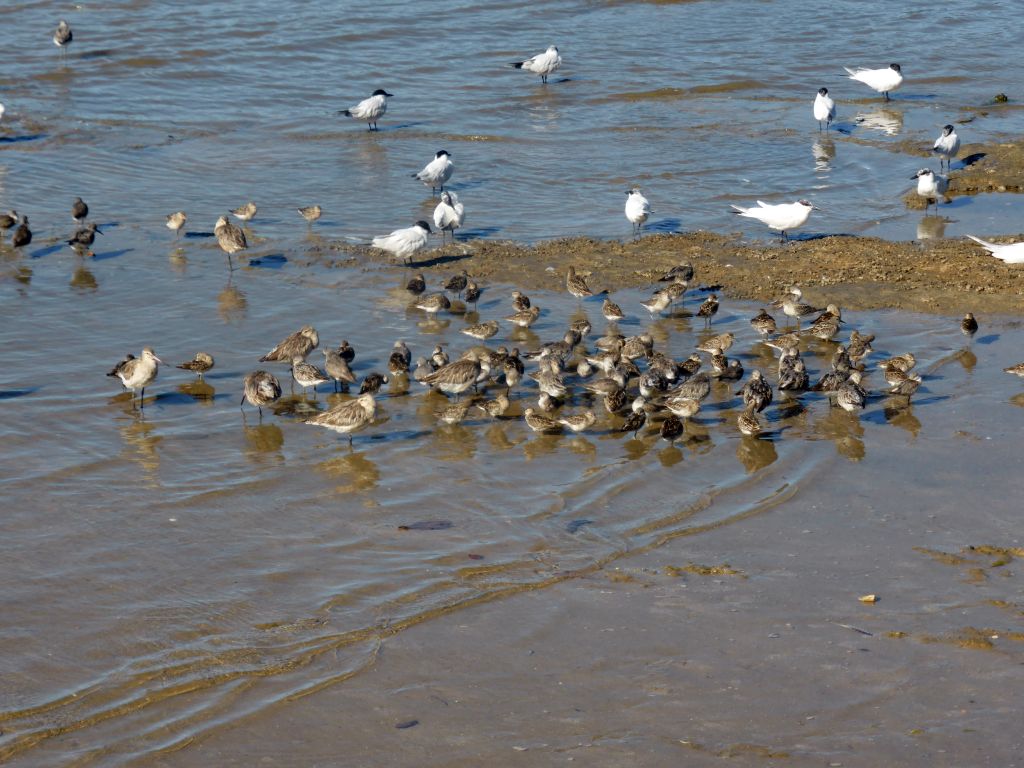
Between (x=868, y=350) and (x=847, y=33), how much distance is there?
1966 cm

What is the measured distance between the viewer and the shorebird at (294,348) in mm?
12266

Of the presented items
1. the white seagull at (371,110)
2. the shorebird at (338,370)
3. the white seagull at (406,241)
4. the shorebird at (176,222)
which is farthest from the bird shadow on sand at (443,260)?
the white seagull at (371,110)

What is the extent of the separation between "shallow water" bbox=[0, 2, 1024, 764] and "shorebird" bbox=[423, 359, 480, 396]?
195 mm

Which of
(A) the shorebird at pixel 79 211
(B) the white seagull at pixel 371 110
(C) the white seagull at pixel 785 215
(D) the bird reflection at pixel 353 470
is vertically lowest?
(D) the bird reflection at pixel 353 470

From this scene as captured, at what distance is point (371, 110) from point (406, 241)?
24.8ft

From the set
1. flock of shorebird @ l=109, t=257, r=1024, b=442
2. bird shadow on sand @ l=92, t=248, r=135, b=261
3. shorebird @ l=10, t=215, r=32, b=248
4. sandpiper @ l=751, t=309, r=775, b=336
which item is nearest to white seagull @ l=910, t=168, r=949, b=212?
flock of shorebird @ l=109, t=257, r=1024, b=442

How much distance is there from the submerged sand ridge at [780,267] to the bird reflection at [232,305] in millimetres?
1797

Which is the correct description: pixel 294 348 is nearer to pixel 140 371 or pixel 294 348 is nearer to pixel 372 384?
pixel 372 384

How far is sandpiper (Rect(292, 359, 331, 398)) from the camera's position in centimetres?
1174

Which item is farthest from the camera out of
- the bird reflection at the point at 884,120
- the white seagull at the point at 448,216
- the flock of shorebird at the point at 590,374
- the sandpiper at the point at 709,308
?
the bird reflection at the point at 884,120

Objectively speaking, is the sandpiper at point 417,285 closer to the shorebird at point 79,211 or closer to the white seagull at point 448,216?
the white seagull at point 448,216

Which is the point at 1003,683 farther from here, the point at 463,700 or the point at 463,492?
the point at 463,492

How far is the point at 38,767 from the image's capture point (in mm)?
6645

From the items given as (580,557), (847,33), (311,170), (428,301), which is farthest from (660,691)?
(847,33)
